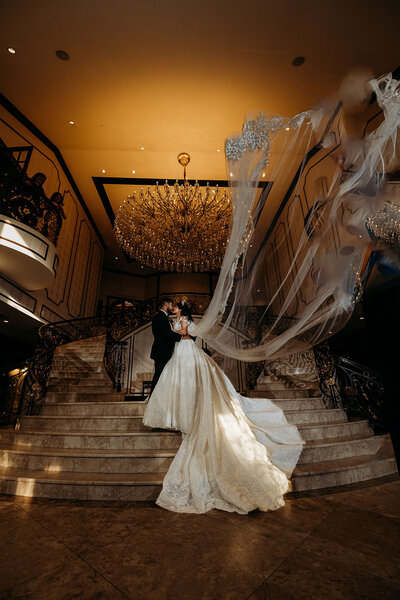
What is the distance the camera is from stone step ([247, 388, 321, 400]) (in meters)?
4.65

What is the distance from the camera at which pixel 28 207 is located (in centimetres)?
546

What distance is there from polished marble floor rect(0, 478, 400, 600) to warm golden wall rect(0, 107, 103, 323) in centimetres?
517

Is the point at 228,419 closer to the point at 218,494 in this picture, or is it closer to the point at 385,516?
the point at 218,494

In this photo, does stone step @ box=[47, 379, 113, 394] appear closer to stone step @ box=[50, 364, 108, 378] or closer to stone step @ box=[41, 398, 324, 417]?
stone step @ box=[50, 364, 108, 378]

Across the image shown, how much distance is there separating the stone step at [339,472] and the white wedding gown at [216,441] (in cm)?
13

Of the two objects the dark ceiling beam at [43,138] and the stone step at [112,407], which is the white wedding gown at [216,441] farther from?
the dark ceiling beam at [43,138]

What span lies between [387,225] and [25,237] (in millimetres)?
5669

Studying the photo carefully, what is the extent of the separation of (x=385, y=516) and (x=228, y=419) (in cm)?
120

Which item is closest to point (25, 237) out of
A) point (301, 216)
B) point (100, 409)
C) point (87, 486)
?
point (100, 409)

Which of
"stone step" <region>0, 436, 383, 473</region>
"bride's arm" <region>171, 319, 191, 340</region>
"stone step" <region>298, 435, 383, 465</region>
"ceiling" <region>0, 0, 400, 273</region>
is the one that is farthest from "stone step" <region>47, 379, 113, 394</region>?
"ceiling" <region>0, 0, 400, 273</region>

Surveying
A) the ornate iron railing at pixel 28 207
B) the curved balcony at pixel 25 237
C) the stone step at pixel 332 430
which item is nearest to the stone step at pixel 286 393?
the stone step at pixel 332 430

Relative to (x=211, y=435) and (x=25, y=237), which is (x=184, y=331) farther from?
(x=25, y=237)

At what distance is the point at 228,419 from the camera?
248 centimetres

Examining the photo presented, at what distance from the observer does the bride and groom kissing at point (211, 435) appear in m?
1.97
